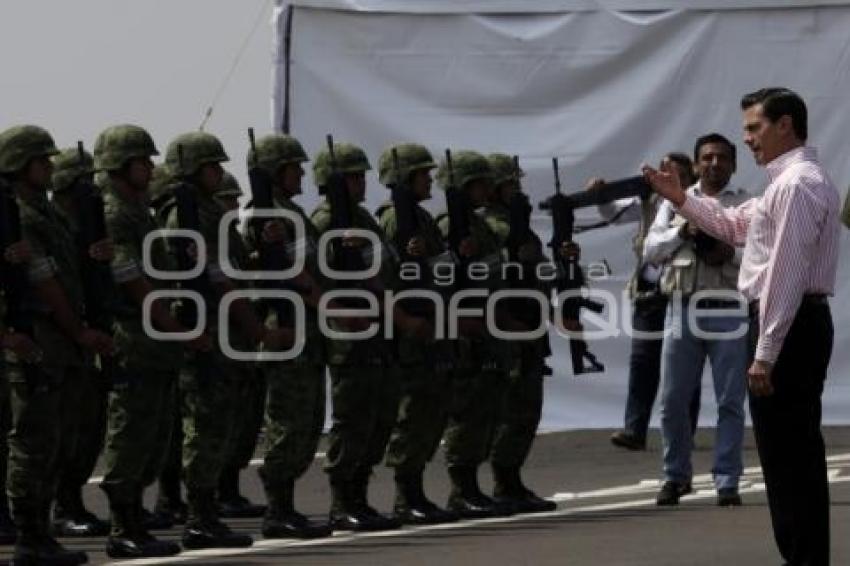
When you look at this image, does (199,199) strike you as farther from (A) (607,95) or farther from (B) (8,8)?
(A) (607,95)

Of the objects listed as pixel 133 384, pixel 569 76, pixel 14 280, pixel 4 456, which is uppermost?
A: pixel 569 76

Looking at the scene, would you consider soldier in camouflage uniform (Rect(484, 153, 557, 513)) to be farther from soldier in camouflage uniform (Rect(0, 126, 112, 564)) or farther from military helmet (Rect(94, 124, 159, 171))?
soldier in camouflage uniform (Rect(0, 126, 112, 564))

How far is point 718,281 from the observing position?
50.5 feet

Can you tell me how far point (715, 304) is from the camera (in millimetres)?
15352

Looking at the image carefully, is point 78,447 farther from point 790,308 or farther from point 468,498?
point 790,308

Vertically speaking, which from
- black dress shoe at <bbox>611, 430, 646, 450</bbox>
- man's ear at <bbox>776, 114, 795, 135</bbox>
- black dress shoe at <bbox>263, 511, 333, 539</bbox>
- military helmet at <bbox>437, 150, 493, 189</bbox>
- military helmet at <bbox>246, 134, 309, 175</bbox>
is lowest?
black dress shoe at <bbox>611, 430, 646, 450</bbox>

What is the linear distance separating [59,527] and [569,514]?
2531 millimetres

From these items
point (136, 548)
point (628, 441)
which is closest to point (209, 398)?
point (136, 548)

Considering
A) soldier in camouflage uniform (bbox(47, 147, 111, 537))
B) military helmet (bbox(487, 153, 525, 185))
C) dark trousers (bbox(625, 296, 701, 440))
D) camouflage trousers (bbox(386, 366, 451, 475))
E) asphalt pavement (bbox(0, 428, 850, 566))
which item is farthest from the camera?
dark trousers (bbox(625, 296, 701, 440))

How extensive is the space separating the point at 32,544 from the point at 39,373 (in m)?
0.69

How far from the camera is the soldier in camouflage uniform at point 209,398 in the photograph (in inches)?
532

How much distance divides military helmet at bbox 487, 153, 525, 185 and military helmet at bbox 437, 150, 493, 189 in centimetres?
20

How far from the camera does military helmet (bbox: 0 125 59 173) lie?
12.6 meters

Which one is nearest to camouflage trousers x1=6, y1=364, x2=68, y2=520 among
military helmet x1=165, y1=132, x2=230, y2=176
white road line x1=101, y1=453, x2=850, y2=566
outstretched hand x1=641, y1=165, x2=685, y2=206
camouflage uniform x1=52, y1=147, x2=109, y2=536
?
white road line x1=101, y1=453, x2=850, y2=566
